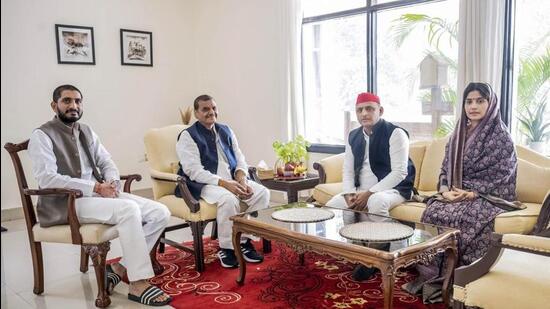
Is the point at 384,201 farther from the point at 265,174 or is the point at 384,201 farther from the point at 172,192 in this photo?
the point at 172,192

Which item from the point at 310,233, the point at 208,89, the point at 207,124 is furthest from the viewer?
the point at 208,89

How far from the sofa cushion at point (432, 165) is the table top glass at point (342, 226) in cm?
100

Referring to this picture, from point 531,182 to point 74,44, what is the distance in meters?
4.71

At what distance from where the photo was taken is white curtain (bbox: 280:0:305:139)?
16.1 ft

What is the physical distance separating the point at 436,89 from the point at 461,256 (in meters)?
2.00

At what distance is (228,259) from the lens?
10.6 ft

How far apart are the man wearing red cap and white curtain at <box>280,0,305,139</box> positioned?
1565mm

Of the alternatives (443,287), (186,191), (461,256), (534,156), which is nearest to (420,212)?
(461,256)

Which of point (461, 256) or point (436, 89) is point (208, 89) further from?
point (461, 256)

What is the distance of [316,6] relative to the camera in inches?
202

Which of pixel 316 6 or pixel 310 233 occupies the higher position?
pixel 316 6

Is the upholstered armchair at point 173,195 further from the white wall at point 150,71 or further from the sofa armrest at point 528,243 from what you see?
the sofa armrest at point 528,243

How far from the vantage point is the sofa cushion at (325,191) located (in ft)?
11.8

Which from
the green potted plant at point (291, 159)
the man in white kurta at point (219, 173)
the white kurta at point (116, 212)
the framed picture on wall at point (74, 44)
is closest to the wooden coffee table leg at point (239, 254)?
the man in white kurta at point (219, 173)
